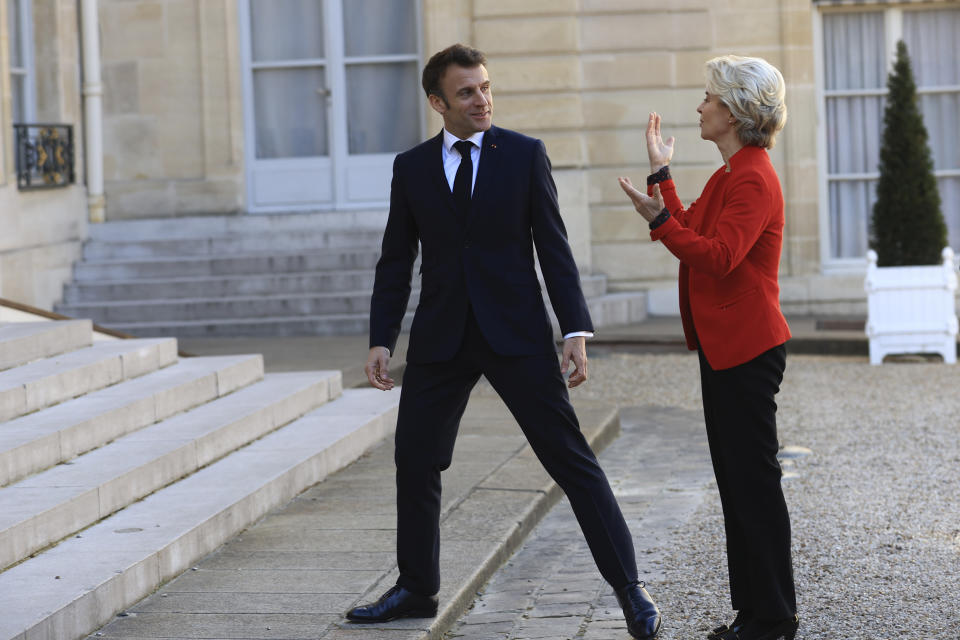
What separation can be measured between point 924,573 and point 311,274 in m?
7.82

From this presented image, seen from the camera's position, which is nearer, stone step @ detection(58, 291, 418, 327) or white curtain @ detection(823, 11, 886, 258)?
stone step @ detection(58, 291, 418, 327)

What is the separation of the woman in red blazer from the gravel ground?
0.39 meters

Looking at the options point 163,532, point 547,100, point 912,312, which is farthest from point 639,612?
point 547,100

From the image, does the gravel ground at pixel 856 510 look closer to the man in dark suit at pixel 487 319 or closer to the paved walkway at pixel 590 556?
the paved walkway at pixel 590 556

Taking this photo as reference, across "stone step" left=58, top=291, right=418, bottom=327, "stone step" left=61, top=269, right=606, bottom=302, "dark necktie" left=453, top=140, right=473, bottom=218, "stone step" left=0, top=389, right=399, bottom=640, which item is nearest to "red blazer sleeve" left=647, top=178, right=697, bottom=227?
"dark necktie" left=453, top=140, right=473, bottom=218

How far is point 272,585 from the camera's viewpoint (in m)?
4.70

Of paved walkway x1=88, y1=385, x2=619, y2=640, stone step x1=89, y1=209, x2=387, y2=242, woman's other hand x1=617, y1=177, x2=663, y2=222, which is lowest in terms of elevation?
paved walkway x1=88, y1=385, x2=619, y2=640

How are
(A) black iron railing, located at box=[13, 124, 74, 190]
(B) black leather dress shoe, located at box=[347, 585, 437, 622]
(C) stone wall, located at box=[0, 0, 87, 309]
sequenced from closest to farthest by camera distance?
(B) black leather dress shoe, located at box=[347, 585, 437, 622]
(C) stone wall, located at box=[0, 0, 87, 309]
(A) black iron railing, located at box=[13, 124, 74, 190]

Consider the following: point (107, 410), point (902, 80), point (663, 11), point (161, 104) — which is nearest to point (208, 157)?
point (161, 104)

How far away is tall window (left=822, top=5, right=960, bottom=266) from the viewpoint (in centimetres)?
1357

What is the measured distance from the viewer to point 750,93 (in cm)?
392

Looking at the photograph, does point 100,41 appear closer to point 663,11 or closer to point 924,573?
point 663,11

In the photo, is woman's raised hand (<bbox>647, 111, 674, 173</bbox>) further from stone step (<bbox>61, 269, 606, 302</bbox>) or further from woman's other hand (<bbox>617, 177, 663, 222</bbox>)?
stone step (<bbox>61, 269, 606, 302</bbox>)

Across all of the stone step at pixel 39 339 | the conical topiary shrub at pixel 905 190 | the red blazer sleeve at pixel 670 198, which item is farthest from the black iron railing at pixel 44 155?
the red blazer sleeve at pixel 670 198
